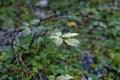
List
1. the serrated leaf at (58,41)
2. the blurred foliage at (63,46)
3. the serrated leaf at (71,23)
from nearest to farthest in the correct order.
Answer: the serrated leaf at (58,41)
the blurred foliage at (63,46)
the serrated leaf at (71,23)

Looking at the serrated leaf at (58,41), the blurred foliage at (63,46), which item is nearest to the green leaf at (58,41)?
the serrated leaf at (58,41)

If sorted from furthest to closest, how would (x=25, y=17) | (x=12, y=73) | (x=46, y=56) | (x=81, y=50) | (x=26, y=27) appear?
1. (x=81, y=50)
2. (x=25, y=17)
3. (x=46, y=56)
4. (x=12, y=73)
5. (x=26, y=27)

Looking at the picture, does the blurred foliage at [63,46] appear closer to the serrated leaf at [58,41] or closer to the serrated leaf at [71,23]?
the serrated leaf at [71,23]

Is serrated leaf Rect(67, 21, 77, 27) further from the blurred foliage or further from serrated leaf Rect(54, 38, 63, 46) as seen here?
serrated leaf Rect(54, 38, 63, 46)

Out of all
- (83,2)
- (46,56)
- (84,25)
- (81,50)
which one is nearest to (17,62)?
(46,56)

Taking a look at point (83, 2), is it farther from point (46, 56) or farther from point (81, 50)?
point (46, 56)

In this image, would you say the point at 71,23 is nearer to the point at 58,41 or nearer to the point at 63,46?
the point at 63,46

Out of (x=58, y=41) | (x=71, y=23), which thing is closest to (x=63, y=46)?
(x=71, y=23)

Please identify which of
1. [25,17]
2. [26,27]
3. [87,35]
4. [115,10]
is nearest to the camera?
[26,27]

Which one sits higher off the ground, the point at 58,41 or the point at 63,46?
the point at 58,41
